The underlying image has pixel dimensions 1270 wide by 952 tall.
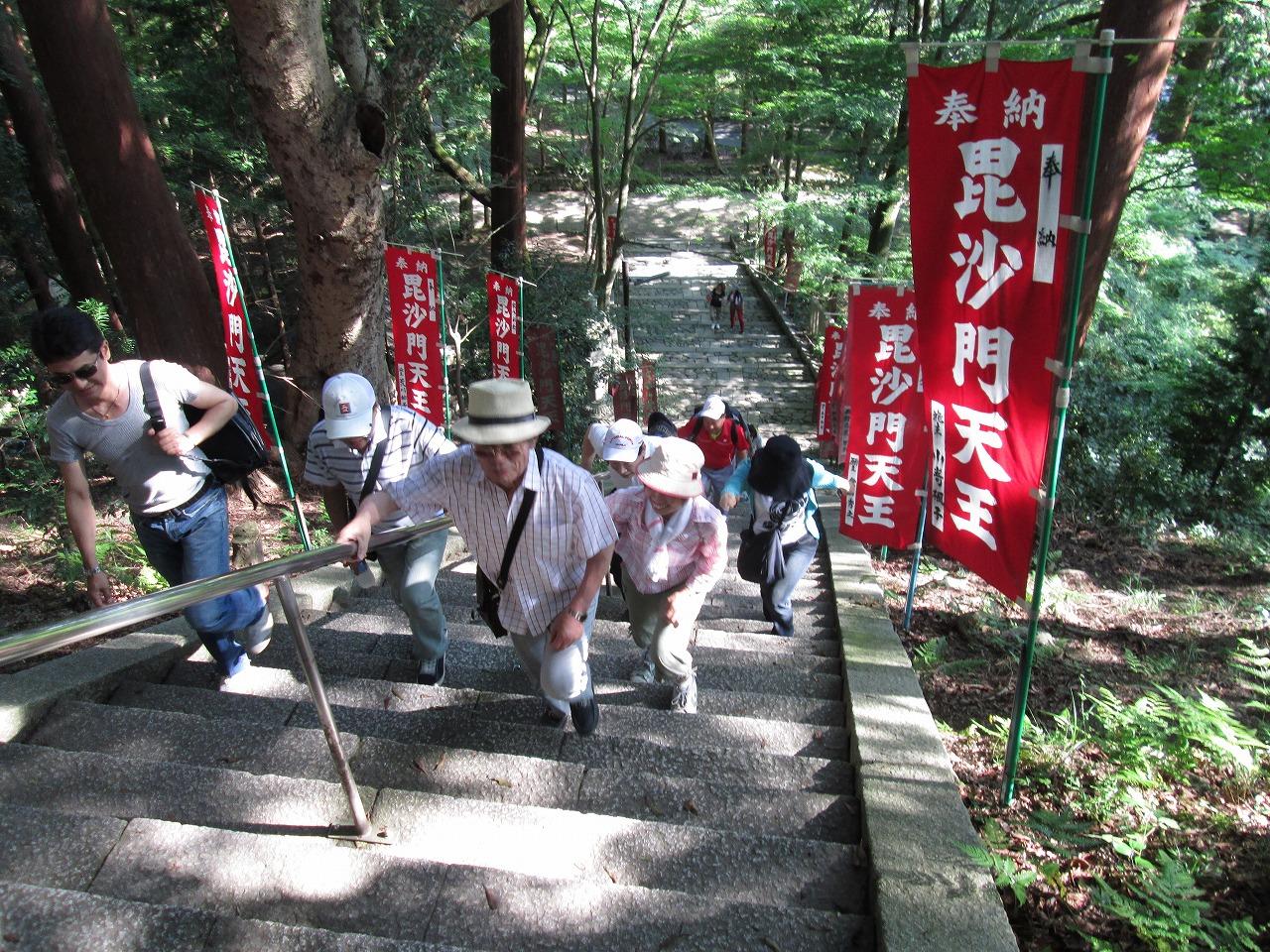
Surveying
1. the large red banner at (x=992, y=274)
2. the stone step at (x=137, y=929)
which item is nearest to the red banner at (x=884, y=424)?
the large red banner at (x=992, y=274)

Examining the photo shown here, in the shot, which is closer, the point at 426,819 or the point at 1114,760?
the point at 426,819

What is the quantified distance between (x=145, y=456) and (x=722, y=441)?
162 inches

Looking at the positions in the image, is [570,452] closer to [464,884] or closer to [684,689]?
[684,689]

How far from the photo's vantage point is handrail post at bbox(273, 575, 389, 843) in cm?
236

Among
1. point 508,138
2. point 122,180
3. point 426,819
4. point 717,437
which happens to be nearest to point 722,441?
point 717,437

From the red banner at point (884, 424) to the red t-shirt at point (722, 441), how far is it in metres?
0.86

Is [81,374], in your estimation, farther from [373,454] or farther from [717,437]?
[717,437]

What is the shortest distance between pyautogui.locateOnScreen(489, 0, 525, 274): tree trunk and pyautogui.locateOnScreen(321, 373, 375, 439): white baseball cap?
9283 millimetres

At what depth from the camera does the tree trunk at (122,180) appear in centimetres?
653

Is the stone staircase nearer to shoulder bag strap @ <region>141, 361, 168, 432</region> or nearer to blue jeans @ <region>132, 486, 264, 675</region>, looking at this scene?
blue jeans @ <region>132, 486, 264, 675</region>

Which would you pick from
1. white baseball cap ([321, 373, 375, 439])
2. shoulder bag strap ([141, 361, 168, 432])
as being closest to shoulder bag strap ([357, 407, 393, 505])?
white baseball cap ([321, 373, 375, 439])

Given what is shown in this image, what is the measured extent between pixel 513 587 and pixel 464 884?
3.40 ft

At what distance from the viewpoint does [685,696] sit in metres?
3.74

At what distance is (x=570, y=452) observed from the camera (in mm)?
13039
